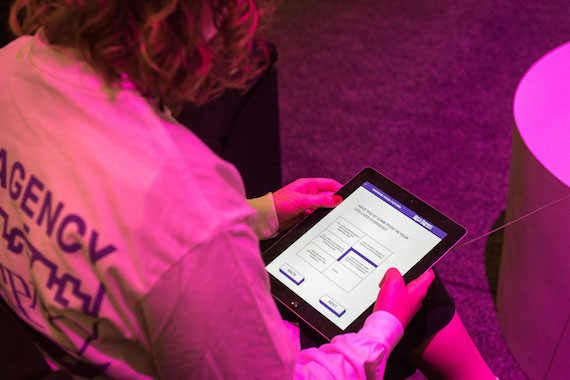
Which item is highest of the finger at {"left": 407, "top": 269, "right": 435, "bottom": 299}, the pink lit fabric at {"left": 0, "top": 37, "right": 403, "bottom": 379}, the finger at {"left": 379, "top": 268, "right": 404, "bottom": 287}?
the pink lit fabric at {"left": 0, "top": 37, "right": 403, "bottom": 379}

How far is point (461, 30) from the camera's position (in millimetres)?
2172

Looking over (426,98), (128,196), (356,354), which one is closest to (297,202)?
(356,354)

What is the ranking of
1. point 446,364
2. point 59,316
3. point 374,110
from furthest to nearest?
1. point 374,110
2. point 446,364
3. point 59,316

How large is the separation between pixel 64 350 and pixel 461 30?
73.5 inches

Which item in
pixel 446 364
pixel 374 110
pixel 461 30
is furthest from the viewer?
pixel 461 30

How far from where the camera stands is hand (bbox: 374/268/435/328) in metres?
0.94

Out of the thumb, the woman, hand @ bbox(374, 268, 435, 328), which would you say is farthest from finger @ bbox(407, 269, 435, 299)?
the woman

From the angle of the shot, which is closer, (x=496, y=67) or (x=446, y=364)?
(x=446, y=364)

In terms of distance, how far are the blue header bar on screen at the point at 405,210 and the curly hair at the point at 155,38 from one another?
51 centimetres

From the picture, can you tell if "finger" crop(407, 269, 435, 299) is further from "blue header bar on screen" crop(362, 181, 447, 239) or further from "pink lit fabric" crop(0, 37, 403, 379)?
"pink lit fabric" crop(0, 37, 403, 379)

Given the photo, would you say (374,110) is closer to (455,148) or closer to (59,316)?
(455,148)

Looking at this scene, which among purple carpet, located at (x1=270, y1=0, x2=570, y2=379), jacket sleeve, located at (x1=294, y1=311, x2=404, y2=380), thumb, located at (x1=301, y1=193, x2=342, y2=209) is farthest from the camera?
purple carpet, located at (x1=270, y1=0, x2=570, y2=379)

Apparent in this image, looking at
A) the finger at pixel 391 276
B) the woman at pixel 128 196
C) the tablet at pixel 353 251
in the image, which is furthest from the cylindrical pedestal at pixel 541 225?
the woman at pixel 128 196

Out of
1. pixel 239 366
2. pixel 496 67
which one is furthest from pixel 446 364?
pixel 496 67
